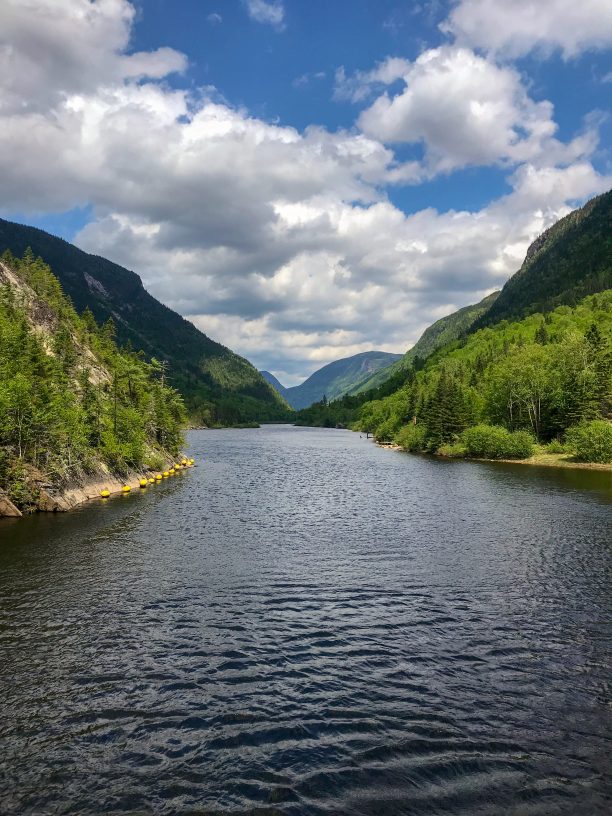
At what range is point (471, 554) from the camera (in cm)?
4188

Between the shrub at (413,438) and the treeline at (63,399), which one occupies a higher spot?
the treeline at (63,399)

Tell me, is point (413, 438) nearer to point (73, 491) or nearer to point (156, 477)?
point (156, 477)

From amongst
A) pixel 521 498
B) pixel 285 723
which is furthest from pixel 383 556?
pixel 521 498

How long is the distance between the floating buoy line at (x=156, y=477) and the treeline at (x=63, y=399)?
301 cm

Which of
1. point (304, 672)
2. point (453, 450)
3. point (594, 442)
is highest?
point (594, 442)

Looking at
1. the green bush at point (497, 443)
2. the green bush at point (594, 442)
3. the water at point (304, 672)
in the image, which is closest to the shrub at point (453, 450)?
the green bush at point (497, 443)

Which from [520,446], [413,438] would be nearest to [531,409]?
[520,446]

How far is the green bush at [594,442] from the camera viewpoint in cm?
10831

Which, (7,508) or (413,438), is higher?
(413,438)

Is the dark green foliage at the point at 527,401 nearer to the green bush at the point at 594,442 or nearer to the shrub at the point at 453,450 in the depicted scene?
the shrub at the point at 453,450

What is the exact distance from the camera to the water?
15281 mm

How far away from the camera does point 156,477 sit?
91.5 meters

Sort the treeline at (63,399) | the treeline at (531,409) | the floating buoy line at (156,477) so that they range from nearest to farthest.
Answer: the treeline at (63,399) < the floating buoy line at (156,477) < the treeline at (531,409)

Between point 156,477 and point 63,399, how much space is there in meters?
25.6
